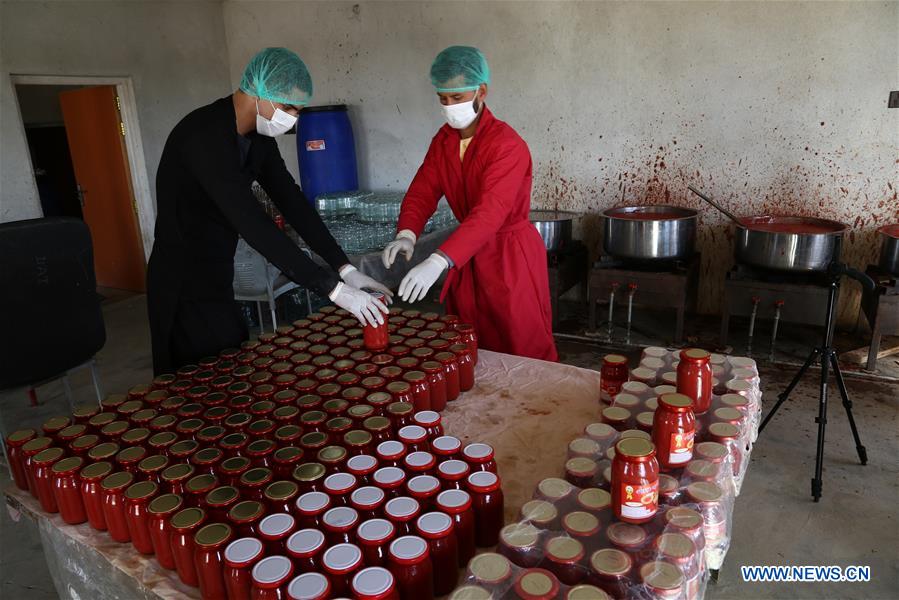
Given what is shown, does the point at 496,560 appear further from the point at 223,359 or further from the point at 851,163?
the point at 851,163

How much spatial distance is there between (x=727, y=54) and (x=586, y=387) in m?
3.28

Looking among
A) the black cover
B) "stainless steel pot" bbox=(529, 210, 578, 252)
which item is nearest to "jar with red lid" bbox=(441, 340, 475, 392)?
the black cover

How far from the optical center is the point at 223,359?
5.87ft

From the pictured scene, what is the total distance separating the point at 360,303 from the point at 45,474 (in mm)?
864

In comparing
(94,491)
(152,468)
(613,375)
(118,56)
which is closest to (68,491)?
(94,491)

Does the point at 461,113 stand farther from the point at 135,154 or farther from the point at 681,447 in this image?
the point at 135,154

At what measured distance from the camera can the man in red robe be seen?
209 cm

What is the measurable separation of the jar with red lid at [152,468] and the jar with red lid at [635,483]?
91 cm

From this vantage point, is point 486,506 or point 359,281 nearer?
point 486,506

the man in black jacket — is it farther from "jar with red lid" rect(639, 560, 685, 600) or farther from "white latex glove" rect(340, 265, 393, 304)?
"jar with red lid" rect(639, 560, 685, 600)

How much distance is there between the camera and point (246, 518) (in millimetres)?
1061

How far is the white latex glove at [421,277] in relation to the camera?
1932 millimetres

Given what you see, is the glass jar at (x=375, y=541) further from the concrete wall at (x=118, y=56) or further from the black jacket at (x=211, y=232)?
the concrete wall at (x=118, y=56)

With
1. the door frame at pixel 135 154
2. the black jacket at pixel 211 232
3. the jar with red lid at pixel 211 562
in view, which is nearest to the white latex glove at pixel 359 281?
the black jacket at pixel 211 232
